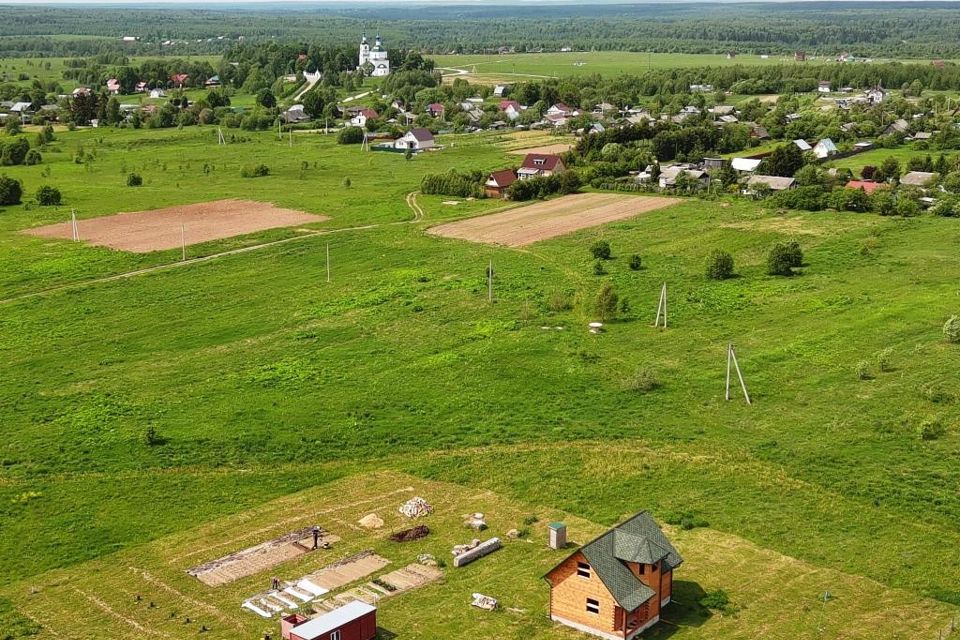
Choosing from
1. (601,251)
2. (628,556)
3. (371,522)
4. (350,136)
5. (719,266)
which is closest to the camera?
(628,556)

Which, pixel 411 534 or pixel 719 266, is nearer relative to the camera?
pixel 411 534

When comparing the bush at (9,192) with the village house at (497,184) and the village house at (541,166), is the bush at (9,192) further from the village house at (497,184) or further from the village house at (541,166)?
the village house at (541,166)

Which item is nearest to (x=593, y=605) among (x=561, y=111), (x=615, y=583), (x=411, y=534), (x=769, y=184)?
(x=615, y=583)

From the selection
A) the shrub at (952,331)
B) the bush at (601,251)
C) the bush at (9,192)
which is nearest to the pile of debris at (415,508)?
the shrub at (952,331)

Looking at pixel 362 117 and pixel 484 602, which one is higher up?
pixel 362 117

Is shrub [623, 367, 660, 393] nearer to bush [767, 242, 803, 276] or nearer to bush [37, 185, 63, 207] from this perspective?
bush [767, 242, 803, 276]

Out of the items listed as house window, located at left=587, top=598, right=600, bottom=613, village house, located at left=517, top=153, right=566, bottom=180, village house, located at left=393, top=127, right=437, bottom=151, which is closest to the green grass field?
house window, located at left=587, top=598, right=600, bottom=613

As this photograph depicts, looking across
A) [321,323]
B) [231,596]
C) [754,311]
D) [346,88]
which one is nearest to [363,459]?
[231,596]

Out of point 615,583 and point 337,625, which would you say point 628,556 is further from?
point 337,625

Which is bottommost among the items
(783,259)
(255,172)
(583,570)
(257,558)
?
(257,558)
